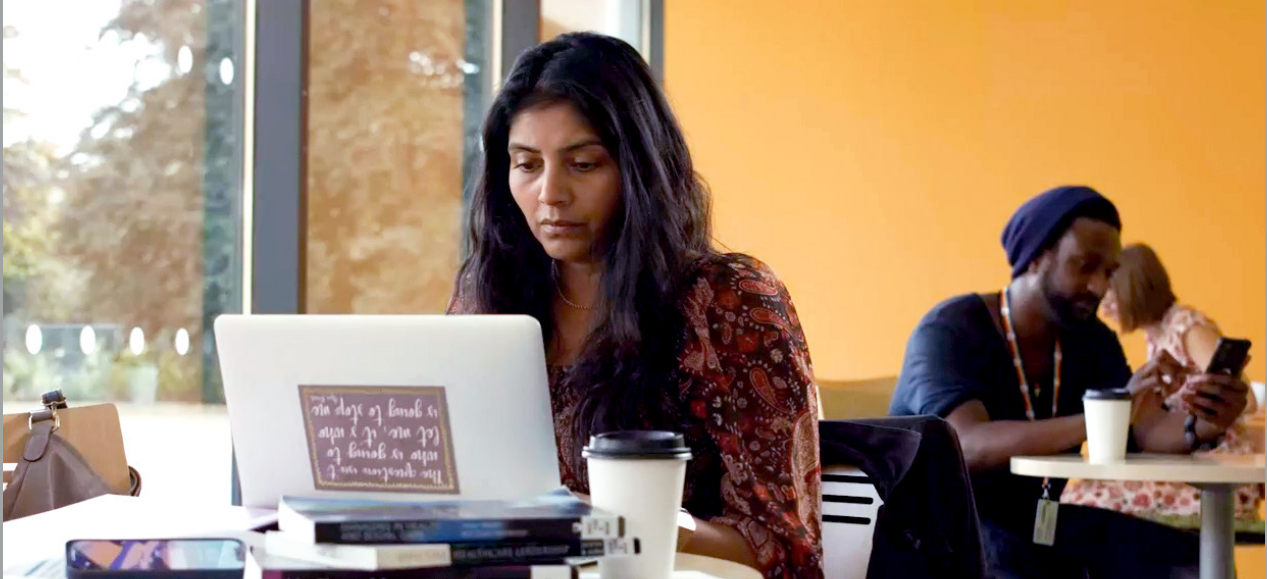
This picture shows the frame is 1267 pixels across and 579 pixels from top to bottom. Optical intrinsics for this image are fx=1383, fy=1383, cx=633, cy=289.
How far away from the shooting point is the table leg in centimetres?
285

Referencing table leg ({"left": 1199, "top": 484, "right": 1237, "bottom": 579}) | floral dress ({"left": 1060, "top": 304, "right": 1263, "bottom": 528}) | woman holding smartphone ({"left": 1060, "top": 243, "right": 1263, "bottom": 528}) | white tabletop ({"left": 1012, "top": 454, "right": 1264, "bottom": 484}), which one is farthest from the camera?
woman holding smartphone ({"left": 1060, "top": 243, "right": 1263, "bottom": 528})

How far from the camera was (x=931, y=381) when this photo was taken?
3.01 meters

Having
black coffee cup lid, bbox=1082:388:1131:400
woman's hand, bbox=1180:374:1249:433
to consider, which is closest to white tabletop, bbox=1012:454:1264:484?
black coffee cup lid, bbox=1082:388:1131:400

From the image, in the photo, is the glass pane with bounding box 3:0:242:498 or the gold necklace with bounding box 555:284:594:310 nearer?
the gold necklace with bounding box 555:284:594:310

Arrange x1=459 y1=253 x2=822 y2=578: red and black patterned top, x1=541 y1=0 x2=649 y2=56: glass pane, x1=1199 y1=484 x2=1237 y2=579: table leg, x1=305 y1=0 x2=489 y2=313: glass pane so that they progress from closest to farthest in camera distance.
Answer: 1. x1=459 y1=253 x2=822 y2=578: red and black patterned top
2. x1=1199 y1=484 x2=1237 y2=579: table leg
3. x1=305 y1=0 x2=489 y2=313: glass pane
4. x1=541 y1=0 x2=649 y2=56: glass pane

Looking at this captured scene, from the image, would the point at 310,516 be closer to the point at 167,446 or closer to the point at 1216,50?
the point at 167,446

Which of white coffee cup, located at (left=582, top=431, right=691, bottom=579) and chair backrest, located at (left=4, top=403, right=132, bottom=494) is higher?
white coffee cup, located at (left=582, top=431, right=691, bottom=579)

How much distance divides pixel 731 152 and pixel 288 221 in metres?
2.52

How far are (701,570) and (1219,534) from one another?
1.96m

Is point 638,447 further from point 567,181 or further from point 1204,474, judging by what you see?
point 1204,474

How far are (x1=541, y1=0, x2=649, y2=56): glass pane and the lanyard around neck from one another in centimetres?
190

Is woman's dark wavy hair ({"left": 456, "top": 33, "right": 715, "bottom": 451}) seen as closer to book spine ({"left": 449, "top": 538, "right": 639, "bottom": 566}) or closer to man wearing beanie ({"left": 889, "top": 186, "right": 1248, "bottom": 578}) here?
book spine ({"left": 449, "top": 538, "right": 639, "bottom": 566})

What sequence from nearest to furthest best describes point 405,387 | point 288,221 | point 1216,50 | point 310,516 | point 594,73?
point 310,516 < point 405,387 < point 594,73 < point 288,221 < point 1216,50

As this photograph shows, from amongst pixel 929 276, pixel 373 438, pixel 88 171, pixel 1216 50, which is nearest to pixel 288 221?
pixel 88 171
